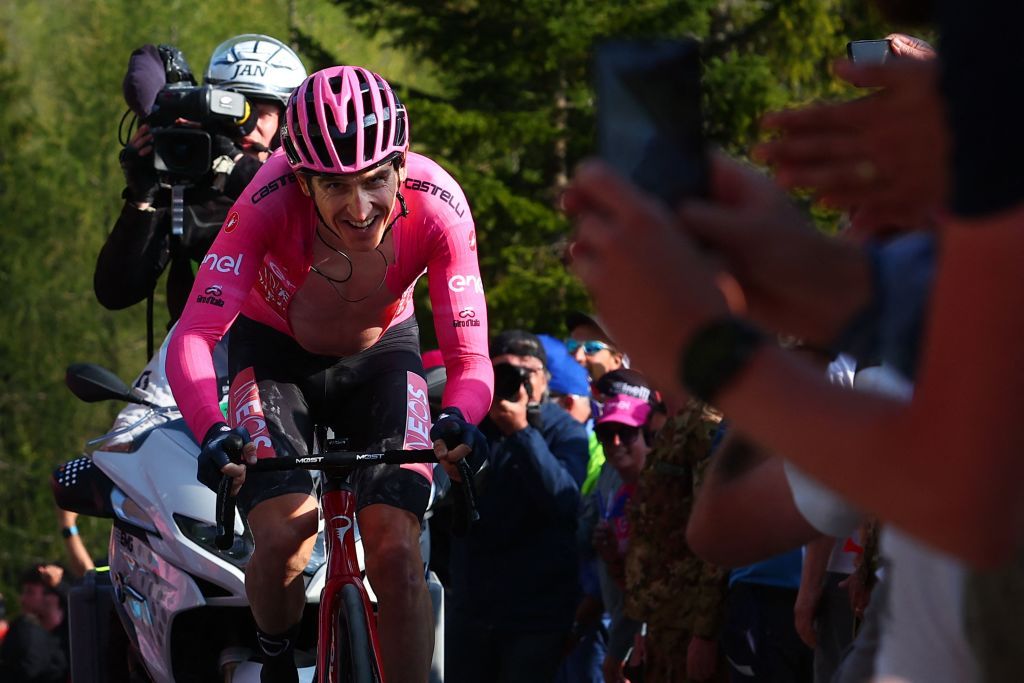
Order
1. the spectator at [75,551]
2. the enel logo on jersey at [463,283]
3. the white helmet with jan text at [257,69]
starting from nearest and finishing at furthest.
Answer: the enel logo on jersey at [463,283] < the white helmet with jan text at [257,69] < the spectator at [75,551]

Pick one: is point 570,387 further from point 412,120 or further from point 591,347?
point 412,120

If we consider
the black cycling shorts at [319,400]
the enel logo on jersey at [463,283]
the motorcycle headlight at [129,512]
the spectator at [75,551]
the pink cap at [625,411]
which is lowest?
the spectator at [75,551]

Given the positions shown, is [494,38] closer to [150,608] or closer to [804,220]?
[150,608]

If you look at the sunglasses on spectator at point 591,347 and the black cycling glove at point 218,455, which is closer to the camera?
the black cycling glove at point 218,455

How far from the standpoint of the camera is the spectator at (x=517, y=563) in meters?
7.31

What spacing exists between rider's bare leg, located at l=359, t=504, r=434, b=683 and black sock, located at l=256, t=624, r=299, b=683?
431mm

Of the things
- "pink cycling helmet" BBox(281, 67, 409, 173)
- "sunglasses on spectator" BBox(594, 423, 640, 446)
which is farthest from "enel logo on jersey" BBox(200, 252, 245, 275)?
"sunglasses on spectator" BBox(594, 423, 640, 446)

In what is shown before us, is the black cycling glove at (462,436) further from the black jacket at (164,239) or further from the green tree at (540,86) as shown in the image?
the green tree at (540,86)

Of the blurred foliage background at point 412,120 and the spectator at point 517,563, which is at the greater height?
the spectator at point 517,563

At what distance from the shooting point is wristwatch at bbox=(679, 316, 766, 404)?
1.47m

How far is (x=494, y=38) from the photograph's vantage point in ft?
80.7

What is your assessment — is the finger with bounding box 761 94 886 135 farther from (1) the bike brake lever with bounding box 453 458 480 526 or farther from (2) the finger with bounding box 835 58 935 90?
(1) the bike brake lever with bounding box 453 458 480 526

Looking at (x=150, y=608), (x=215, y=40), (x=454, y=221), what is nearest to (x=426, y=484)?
(x=454, y=221)

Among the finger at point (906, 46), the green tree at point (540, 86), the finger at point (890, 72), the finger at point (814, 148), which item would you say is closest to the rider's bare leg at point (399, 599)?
the finger at point (906, 46)
